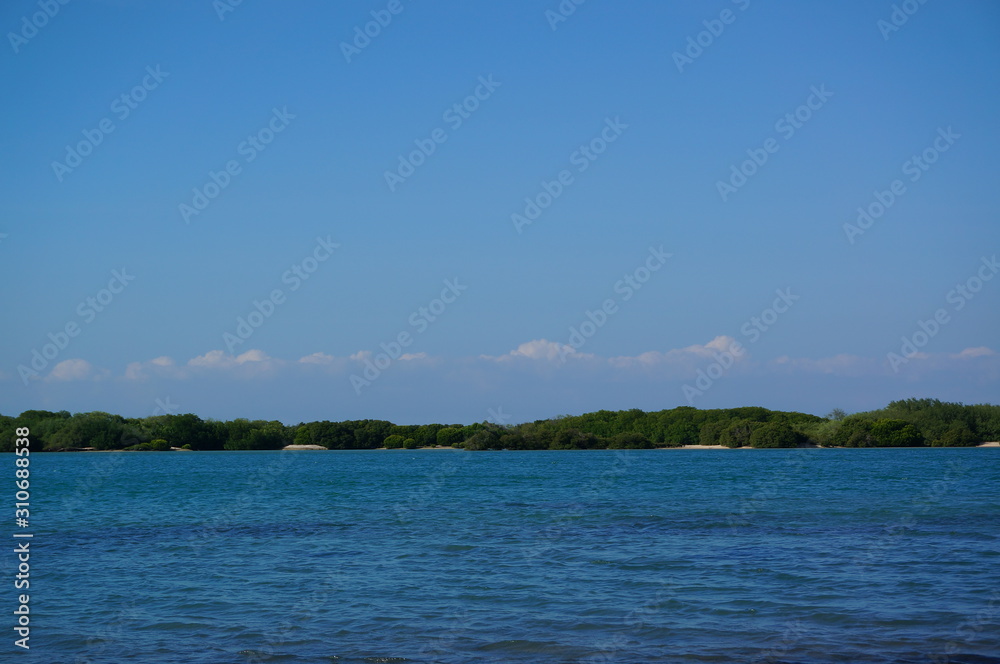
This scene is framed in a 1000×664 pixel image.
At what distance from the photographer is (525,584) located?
16.6 metres

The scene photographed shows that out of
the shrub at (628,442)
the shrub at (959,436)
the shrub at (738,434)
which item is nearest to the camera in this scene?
the shrub at (959,436)

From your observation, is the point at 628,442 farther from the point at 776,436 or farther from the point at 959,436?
the point at 959,436

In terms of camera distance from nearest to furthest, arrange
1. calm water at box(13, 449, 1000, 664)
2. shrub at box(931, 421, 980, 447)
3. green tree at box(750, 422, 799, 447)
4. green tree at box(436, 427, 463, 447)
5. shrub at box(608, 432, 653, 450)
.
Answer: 1. calm water at box(13, 449, 1000, 664)
2. shrub at box(931, 421, 980, 447)
3. green tree at box(750, 422, 799, 447)
4. shrub at box(608, 432, 653, 450)
5. green tree at box(436, 427, 463, 447)

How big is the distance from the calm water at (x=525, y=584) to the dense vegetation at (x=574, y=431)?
9897 cm

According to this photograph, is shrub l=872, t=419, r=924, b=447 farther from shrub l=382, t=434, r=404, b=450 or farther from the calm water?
the calm water

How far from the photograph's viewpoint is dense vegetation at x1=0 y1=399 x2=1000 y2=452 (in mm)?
122062

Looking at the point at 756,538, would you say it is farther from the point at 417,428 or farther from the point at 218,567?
the point at 417,428

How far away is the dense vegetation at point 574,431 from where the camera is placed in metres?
122

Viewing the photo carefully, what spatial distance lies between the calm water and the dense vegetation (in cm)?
9897

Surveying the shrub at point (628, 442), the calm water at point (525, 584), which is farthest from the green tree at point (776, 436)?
the calm water at point (525, 584)

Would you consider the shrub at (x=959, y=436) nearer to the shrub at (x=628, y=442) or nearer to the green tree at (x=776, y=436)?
the green tree at (x=776, y=436)

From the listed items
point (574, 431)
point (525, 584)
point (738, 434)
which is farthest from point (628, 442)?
point (525, 584)

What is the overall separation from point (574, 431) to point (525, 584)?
125910mm

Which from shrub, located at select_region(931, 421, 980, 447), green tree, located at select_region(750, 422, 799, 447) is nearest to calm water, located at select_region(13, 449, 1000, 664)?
green tree, located at select_region(750, 422, 799, 447)
